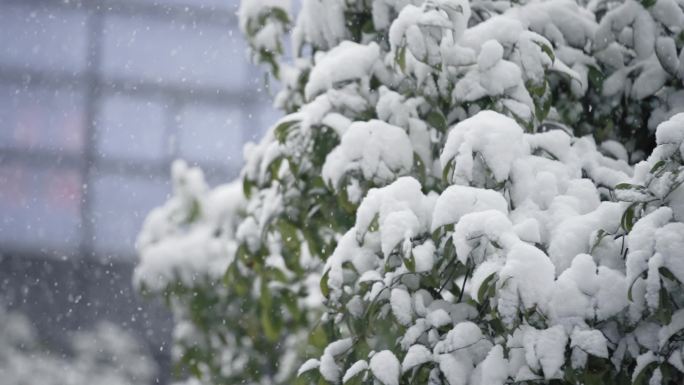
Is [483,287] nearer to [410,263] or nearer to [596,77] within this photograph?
[410,263]

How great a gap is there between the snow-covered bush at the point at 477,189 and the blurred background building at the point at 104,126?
635 cm

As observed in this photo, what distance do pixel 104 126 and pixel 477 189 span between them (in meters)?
7.80

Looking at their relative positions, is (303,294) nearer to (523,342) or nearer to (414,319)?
(414,319)

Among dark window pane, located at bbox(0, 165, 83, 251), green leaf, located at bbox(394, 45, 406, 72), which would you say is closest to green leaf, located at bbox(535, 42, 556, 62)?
green leaf, located at bbox(394, 45, 406, 72)

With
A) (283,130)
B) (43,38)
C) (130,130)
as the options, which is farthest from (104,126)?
(283,130)

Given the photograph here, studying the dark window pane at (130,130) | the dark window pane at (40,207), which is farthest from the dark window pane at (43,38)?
the dark window pane at (40,207)

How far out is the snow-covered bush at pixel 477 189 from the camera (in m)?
1.39

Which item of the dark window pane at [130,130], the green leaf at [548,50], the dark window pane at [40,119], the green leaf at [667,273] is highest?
the dark window pane at [40,119]

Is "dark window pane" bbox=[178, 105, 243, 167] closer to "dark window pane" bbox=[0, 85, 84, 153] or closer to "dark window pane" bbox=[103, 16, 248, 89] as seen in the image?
"dark window pane" bbox=[103, 16, 248, 89]

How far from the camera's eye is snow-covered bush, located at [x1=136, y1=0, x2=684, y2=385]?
1.39 metres

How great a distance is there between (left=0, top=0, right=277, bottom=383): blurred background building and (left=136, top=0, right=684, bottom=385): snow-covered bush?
6350 mm

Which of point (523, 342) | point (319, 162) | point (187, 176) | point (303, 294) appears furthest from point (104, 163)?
point (523, 342)

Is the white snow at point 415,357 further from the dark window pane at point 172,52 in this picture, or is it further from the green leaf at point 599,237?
the dark window pane at point 172,52

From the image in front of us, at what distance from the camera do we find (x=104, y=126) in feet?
29.2
